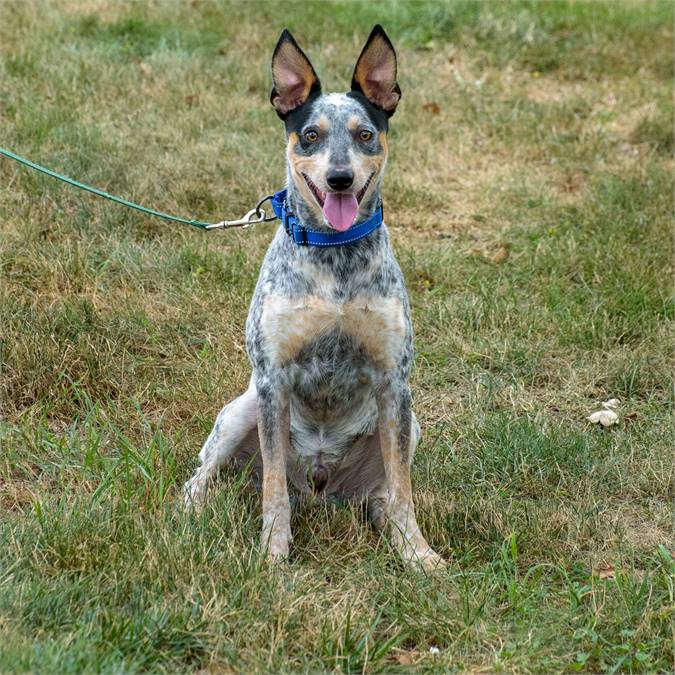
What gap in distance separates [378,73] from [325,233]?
0.66 meters

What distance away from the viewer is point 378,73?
421 cm

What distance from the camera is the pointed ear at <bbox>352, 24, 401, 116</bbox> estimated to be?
4.14 meters

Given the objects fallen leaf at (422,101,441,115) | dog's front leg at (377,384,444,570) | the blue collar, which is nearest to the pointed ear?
the blue collar

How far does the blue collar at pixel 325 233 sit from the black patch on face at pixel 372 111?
0.31 m

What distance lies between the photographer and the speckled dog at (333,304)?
404 cm

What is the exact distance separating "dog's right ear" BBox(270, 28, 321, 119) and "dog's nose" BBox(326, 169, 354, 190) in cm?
47

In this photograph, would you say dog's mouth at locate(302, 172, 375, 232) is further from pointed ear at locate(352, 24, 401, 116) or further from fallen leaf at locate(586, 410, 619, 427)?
fallen leaf at locate(586, 410, 619, 427)

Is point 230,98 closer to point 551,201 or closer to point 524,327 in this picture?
point 551,201

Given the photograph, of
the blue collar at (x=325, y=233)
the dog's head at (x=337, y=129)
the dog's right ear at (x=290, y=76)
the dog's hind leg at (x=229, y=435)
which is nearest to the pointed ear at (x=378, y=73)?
the dog's head at (x=337, y=129)

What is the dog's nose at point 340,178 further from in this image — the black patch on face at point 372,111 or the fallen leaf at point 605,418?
the fallen leaf at point 605,418

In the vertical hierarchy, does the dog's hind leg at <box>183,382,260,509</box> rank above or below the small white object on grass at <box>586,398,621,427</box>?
above

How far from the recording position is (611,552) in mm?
4184

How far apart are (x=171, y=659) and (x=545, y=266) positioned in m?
4.16

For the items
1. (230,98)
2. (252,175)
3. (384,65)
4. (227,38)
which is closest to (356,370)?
(384,65)
